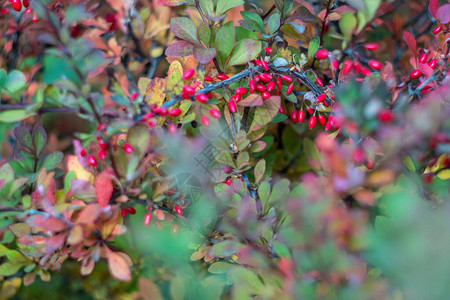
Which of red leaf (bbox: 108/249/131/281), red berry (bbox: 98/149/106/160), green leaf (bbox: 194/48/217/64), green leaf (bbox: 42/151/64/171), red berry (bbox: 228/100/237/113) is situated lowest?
red leaf (bbox: 108/249/131/281)

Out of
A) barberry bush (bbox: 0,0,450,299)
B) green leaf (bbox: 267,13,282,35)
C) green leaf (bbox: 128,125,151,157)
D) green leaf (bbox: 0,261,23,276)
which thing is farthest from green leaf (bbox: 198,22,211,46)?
green leaf (bbox: 0,261,23,276)

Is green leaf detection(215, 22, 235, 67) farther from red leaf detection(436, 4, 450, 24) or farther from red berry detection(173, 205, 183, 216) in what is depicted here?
red leaf detection(436, 4, 450, 24)

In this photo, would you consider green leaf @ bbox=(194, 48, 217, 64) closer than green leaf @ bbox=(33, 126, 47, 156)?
Yes

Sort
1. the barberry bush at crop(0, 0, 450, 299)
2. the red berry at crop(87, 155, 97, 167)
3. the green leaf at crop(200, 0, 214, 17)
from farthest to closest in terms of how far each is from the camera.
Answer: the green leaf at crop(200, 0, 214, 17) < the red berry at crop(87, 155, 97, 167) < the barberry bush at crop(0, 0, 450, 299)

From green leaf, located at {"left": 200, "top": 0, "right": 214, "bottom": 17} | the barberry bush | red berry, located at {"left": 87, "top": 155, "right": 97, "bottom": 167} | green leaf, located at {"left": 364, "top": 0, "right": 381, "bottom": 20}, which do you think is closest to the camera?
the barberry bush

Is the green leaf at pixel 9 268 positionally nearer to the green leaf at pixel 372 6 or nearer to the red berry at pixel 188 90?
the red berry at pixel 188 90

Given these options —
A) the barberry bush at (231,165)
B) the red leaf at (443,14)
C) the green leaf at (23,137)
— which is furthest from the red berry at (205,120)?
the red leaf at (443,14)

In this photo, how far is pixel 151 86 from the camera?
2.66 ft

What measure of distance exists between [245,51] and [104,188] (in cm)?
38

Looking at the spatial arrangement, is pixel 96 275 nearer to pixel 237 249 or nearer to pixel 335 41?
pixel 237 249

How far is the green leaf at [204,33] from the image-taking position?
2.64 feet

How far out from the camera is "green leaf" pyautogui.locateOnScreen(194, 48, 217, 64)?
0.75 meters

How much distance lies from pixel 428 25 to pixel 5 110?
119cm

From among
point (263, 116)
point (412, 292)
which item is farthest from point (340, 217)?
point (263, 116)
